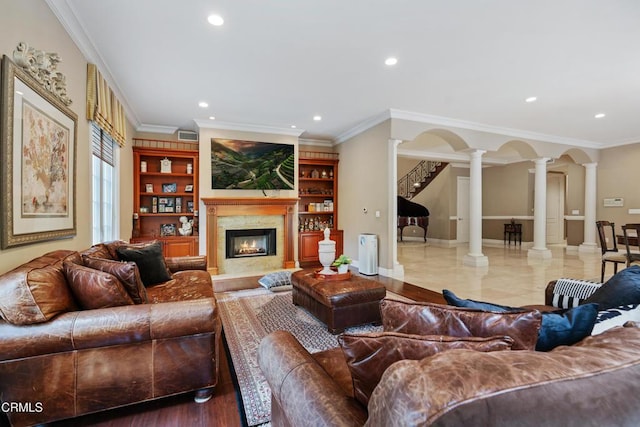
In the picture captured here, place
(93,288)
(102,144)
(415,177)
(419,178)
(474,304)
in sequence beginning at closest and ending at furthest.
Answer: (474,304)
(93,288)
(102,144)
(419,178)
(415,177)

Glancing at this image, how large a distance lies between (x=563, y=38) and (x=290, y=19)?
2629 mm

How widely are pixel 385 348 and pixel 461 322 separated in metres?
0.31

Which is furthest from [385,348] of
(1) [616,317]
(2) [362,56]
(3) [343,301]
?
(2) [362,56]

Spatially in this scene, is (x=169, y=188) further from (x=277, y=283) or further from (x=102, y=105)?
(x=277, y=283)

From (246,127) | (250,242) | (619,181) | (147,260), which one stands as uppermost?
(246,127)

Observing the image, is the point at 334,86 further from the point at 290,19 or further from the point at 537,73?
the point at 537,73

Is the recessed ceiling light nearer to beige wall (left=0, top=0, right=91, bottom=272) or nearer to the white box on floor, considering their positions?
beige wall (left=0, top=0, right=91, bottom=272)

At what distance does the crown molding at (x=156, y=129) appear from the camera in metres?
5.61

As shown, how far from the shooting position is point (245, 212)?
18.3 ft

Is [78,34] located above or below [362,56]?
below

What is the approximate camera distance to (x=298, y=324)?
2971 mm

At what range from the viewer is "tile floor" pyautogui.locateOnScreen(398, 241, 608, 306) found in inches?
160

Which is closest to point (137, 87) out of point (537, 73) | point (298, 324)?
point (298, 324)

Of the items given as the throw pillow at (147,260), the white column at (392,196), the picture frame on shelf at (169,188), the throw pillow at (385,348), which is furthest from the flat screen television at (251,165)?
the throw pillow at (385,348)
